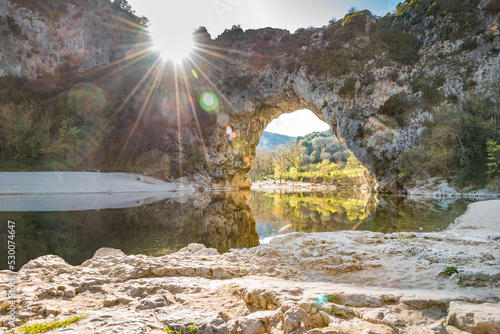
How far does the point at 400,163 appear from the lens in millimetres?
24844

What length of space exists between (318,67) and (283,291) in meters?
34.0

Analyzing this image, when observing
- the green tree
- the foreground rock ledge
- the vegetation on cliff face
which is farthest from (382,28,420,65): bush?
the foreground rock ledge

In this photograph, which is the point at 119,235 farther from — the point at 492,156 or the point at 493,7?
the point at 493,7

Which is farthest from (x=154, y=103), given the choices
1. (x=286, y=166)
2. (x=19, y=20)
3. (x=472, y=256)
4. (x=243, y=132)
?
(x=472, y=256)

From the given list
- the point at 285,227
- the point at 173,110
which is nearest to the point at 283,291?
the point at 285,227

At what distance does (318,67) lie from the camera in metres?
31.7

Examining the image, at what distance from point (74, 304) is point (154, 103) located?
39974mm

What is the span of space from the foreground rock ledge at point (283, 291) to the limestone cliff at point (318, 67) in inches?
1029

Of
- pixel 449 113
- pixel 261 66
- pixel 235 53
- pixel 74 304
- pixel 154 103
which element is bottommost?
pixel 74 304

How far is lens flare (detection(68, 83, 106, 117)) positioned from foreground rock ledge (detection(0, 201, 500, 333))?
3357 cm

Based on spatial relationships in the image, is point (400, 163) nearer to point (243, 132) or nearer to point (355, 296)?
point (243, 132)

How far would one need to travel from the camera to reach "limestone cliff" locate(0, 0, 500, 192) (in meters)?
25.1

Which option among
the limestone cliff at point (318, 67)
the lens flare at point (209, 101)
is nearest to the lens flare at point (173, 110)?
the limestone cliff at point (318, 67)

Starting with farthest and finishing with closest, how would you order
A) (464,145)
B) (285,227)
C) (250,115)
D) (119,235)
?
(250,115)
(464,145)
(285,227)
(119,235)
